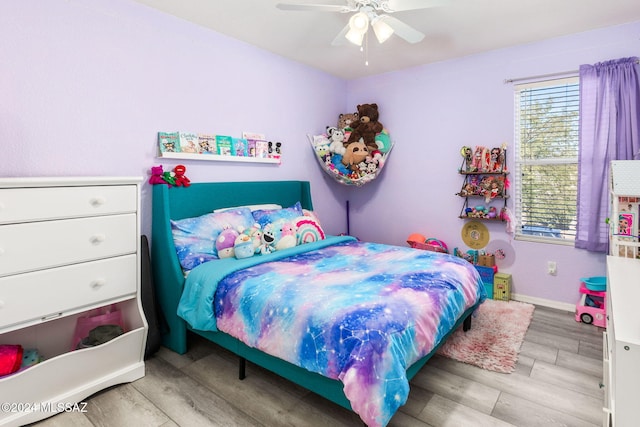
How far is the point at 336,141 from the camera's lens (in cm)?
409

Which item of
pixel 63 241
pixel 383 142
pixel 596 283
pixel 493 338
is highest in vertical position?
pixel 383 142

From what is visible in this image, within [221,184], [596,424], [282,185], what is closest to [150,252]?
[221,184]

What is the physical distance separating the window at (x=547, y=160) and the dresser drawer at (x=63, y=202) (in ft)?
11.0

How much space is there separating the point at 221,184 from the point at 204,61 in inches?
40.6

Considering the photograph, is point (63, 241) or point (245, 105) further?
point (245, 105)

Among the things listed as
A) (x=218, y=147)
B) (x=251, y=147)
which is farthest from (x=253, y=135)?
(x=218, y=147)

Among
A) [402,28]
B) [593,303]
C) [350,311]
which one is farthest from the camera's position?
[593,303]

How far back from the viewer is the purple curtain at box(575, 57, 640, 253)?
2.80 m

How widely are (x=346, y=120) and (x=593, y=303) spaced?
9.92 ft

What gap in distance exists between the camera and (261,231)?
8.97 feet

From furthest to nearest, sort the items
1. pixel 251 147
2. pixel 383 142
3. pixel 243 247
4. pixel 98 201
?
pixel 383 142 → pixel 251 147 → pixel 243 247 → pixel 98 201

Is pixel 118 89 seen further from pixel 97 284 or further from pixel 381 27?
pixel 381 27

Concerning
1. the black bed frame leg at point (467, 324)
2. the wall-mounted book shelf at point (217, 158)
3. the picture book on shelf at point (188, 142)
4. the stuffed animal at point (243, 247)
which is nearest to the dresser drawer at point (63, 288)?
the stuffed animal at point (243, 247)

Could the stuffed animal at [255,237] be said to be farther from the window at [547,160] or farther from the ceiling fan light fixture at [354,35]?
the window at [547,160]
